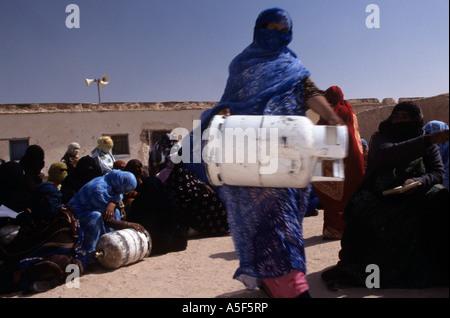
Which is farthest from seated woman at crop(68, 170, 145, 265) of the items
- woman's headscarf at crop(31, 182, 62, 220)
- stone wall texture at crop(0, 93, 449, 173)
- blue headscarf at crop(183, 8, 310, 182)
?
stone wall texture at crop(0, 93, 449, 173)

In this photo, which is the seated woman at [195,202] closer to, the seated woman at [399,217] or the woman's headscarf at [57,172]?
the woman's headscarf at [57,172]

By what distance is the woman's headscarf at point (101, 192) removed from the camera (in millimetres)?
3893

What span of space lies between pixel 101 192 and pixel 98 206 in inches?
6.1

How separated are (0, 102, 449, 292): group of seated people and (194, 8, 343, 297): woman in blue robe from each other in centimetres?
60

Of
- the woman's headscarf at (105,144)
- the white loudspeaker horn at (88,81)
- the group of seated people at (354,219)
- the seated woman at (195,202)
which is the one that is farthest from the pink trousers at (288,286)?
the white loudspeaker horn at (88,81)

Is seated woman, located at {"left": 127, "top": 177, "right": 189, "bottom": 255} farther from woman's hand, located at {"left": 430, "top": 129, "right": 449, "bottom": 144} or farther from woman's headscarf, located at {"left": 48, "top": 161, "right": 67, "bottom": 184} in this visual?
woman's hand, located at {"left": 430, "top": 129, "right": 449, "bottom": 144}

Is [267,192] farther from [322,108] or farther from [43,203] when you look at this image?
[43,203]

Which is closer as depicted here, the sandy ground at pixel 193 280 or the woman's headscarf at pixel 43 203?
the sandy ground at pixel 193 280

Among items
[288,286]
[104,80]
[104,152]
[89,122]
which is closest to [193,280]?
[288,286]

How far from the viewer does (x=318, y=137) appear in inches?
75.4

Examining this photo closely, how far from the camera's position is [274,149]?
6.25 feet

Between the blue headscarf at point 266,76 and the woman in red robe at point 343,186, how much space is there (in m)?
1.72

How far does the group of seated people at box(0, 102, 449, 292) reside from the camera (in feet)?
8.30
